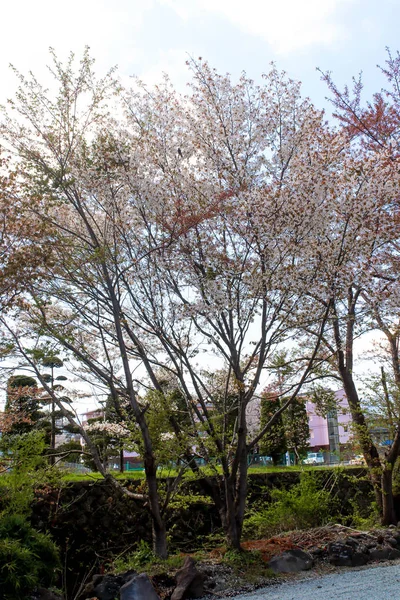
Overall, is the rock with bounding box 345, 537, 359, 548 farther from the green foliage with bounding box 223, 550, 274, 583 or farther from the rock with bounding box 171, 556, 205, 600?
the rock with bounding box 171, 556, 205, 600

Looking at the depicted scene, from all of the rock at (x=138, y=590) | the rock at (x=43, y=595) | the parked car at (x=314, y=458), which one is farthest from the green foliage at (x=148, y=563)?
the parked car at (x=314, y=458)

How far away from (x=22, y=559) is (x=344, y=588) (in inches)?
109

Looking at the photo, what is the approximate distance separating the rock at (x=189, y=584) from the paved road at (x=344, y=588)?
0.35 meters

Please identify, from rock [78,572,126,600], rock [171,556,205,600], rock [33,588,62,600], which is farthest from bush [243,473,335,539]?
rock [33,588,62,600]

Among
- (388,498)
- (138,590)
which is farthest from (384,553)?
(138,590)

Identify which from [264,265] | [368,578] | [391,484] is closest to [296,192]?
[264,265]

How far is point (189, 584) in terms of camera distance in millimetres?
4422

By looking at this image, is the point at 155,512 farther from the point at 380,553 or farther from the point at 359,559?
the point at 380,553

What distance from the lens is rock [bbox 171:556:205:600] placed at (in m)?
4.36

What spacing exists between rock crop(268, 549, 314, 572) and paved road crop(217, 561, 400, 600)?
0.33 metres

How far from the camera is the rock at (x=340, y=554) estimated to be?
549 cm

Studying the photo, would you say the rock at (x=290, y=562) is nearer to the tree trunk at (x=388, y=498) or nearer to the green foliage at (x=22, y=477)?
the green foliage at (x=22, y=477)

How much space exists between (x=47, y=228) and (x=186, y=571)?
13.1 ft

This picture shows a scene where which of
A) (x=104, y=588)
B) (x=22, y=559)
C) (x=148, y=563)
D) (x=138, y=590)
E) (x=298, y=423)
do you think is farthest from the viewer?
(x=298, y=423)
